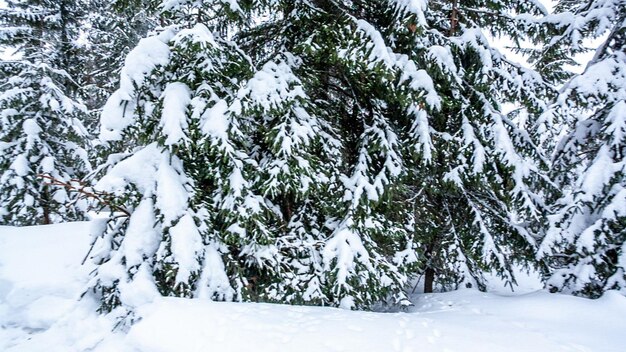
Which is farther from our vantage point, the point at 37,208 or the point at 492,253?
the point at 37,208

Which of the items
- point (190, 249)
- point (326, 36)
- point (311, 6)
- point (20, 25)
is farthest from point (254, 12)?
point (20, 25)

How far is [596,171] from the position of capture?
15.3 feet

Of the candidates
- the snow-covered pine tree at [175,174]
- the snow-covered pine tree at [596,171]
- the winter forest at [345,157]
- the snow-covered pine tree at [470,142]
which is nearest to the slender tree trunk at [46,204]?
the winter forest at [345,157]

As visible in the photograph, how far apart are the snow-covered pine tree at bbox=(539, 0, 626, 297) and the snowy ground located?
47 centimetres

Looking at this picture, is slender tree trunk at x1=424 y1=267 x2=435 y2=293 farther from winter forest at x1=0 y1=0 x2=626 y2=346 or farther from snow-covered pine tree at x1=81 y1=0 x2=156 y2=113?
snow-covered pine tree at x1=81 y1=0 x2=156 y2=113

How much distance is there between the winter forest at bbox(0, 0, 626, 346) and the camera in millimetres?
4320

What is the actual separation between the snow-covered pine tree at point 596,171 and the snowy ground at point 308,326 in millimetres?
474

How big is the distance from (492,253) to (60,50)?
12.1 metres

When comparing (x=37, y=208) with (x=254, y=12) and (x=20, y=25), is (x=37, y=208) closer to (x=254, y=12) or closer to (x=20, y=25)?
(x=20, y=25)

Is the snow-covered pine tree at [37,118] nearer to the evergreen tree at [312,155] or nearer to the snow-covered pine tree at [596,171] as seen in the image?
the evergreen tree at [312,155]

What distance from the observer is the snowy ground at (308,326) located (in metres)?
3.43

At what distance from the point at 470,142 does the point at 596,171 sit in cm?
169

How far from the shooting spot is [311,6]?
5.44 meters

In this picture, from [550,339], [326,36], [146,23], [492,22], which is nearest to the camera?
[550,339]
